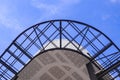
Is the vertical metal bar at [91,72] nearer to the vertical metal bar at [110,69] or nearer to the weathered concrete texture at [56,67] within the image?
the vertical metal bar at [110,69]

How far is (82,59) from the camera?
108 ft

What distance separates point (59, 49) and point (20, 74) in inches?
245

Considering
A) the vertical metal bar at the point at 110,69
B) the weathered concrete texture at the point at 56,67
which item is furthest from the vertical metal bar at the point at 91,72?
the weathered concrete texture at the point at 56,67

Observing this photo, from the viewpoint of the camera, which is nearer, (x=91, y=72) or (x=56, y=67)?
(x=91, y=72)

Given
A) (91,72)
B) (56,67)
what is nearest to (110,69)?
(91,72)

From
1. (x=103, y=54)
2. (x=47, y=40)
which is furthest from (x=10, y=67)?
(x=103, y=54)

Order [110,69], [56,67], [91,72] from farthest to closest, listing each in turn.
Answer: [56,67]
[91,72]
[110,69]

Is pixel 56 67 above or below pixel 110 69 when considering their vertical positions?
above

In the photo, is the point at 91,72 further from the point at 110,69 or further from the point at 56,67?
the point at 56,67

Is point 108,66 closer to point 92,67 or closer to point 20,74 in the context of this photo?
point 92,67

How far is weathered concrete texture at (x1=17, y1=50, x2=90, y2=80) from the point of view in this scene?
33.7 metres

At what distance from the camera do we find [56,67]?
3475cm

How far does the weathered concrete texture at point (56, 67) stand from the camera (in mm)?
33719

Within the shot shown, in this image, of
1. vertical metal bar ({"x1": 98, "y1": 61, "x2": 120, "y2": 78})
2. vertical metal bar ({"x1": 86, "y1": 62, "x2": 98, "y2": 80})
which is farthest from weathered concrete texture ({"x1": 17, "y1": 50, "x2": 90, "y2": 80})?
vertical metal bar ({"x1": 98, "y1": 61, "x2": 120, "y2": 78})
